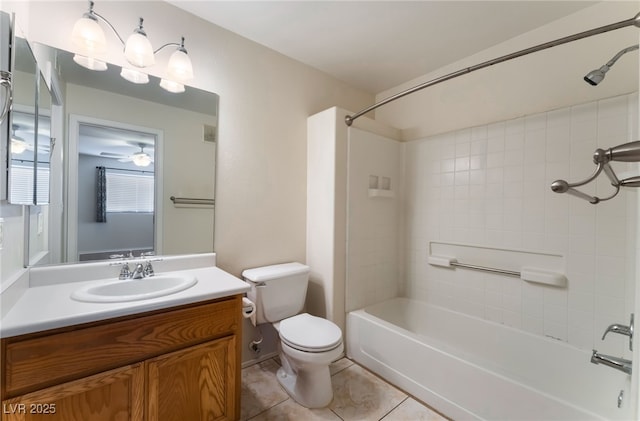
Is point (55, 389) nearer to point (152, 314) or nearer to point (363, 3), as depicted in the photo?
point (152, 314)

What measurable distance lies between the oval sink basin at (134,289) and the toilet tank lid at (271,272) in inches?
16.5

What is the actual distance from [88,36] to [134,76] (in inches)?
9.2

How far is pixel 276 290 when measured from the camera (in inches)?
71.6

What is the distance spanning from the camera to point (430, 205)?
7.69 ft

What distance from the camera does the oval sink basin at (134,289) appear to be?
3.51 ft

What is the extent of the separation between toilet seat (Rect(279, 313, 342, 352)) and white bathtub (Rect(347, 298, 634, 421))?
1.46 ft

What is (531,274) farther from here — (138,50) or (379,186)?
(138,50)

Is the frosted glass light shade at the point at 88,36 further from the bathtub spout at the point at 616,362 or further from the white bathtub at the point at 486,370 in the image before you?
the bathtub spout at the point at 616,362

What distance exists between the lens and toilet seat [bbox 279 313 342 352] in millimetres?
1492

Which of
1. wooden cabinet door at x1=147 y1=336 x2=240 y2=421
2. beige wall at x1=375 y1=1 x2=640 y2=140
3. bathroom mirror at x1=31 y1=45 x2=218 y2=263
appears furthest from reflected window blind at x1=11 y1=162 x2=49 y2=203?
beige wall at x1=375 y1=1 x2=640 y2=140

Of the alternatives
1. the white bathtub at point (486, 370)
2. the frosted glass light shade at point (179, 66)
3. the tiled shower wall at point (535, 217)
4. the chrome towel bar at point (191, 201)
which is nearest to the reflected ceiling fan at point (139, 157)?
the chrome towel bar at point (191, 201)

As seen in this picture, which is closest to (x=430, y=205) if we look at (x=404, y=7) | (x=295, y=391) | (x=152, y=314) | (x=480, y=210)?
(x=480, y=210)

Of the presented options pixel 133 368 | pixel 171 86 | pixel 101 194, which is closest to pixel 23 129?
pixel 101 194

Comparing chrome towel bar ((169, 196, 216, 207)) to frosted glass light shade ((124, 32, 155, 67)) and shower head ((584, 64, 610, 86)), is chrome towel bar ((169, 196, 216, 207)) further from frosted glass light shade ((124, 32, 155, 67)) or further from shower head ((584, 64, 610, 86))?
shower head ((584, 64, 610, 86))
